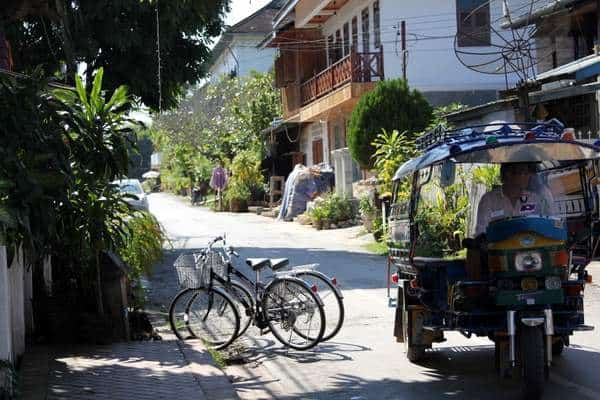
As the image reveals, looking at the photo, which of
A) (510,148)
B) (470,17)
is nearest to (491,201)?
(510,148)

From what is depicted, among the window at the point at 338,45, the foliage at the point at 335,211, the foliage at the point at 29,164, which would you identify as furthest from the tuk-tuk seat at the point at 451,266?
the window at the point at 338,45

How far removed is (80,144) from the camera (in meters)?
9.12

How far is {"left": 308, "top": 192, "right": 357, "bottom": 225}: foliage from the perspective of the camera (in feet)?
92.3

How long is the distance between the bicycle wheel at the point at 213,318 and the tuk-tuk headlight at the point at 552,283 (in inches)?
154

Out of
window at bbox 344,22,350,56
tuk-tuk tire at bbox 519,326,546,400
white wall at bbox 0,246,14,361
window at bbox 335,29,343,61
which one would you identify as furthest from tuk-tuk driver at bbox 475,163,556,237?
window at bbox 335,29,343,61

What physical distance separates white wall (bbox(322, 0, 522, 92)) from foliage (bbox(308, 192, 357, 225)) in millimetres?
4223

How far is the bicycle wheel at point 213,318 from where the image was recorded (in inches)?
393

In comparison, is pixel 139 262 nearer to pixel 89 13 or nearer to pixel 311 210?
pixel 89 13

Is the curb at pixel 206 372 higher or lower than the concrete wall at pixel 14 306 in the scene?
lower

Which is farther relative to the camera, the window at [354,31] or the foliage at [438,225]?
the window at [354,31]

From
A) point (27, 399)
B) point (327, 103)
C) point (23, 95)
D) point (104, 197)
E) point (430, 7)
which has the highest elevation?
point (430, 7)

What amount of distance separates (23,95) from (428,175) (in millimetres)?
3633

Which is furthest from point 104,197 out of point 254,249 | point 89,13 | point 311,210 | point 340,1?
point 340,1

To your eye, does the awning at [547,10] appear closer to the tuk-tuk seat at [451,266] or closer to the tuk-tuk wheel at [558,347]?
the tuk-tuk wheel at [558,347]
